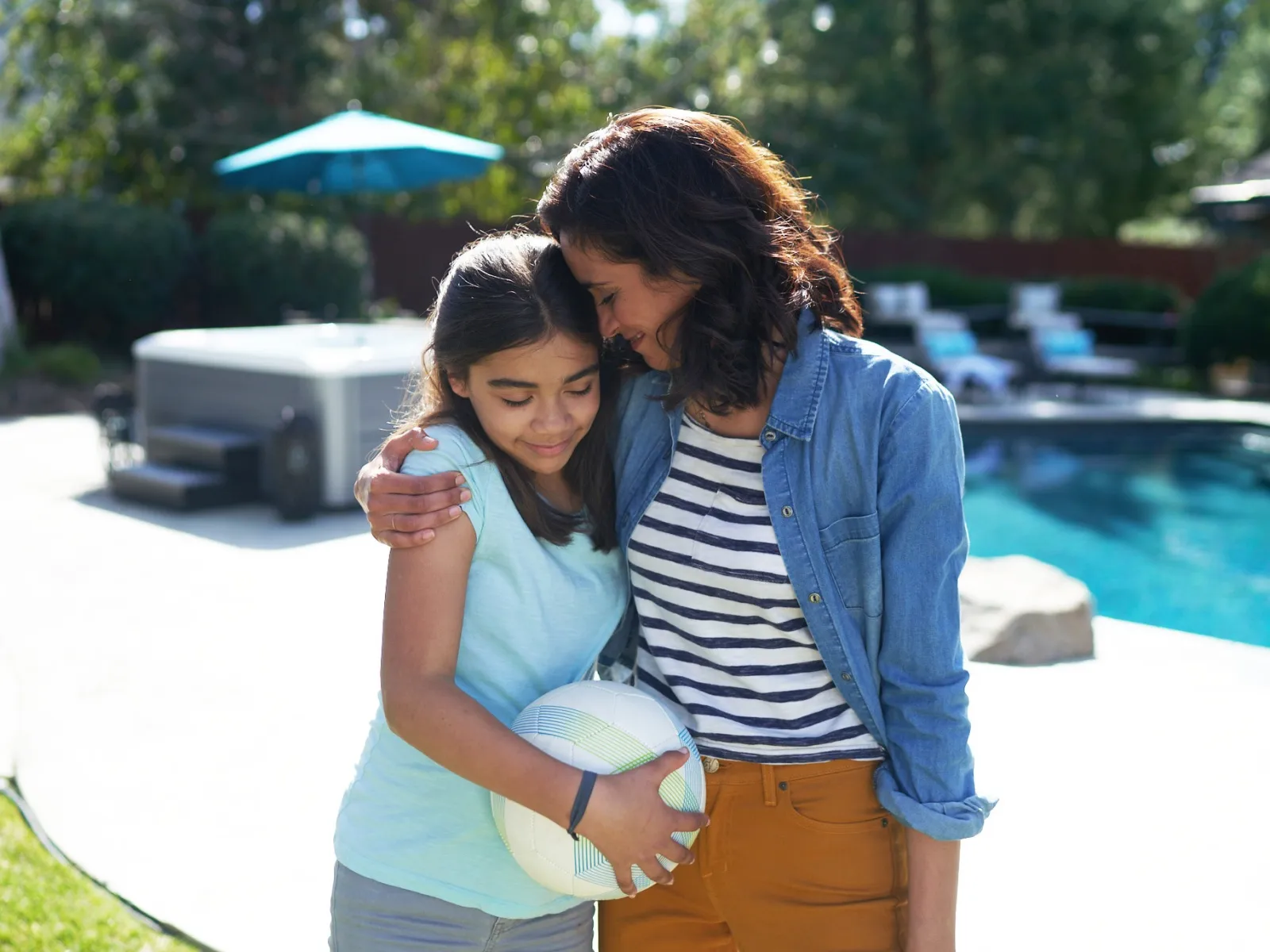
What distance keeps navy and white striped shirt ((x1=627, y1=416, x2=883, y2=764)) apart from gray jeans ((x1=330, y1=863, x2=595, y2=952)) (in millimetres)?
361

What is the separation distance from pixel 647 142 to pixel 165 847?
2.56m

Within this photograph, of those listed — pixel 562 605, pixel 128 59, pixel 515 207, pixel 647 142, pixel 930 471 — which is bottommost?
pixel 562 605

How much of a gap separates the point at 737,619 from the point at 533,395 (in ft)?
1.30

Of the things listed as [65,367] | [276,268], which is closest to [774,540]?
[65,367]

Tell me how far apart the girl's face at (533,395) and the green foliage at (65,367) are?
493 inches

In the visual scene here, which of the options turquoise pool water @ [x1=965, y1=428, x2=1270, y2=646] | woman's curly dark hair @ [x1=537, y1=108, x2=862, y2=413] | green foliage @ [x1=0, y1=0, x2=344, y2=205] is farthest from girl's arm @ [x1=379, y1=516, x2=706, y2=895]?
green foliage @ [x1=0, y1=0, x2=344, y2=205]

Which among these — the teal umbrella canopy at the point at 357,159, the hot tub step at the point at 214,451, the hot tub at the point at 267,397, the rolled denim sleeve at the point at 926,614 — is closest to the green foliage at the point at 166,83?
the teal umbrella canopy at the point at 357,159

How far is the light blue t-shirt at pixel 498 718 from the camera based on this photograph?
1.56 m

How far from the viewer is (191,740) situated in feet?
13.1

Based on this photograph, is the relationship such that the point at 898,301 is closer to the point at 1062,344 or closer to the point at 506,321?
the point at 1062,344

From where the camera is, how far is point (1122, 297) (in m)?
17.9

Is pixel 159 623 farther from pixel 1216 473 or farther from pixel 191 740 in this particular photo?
pixel 1216 473

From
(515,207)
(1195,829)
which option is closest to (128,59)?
(515,207)

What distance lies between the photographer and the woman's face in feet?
5.09
